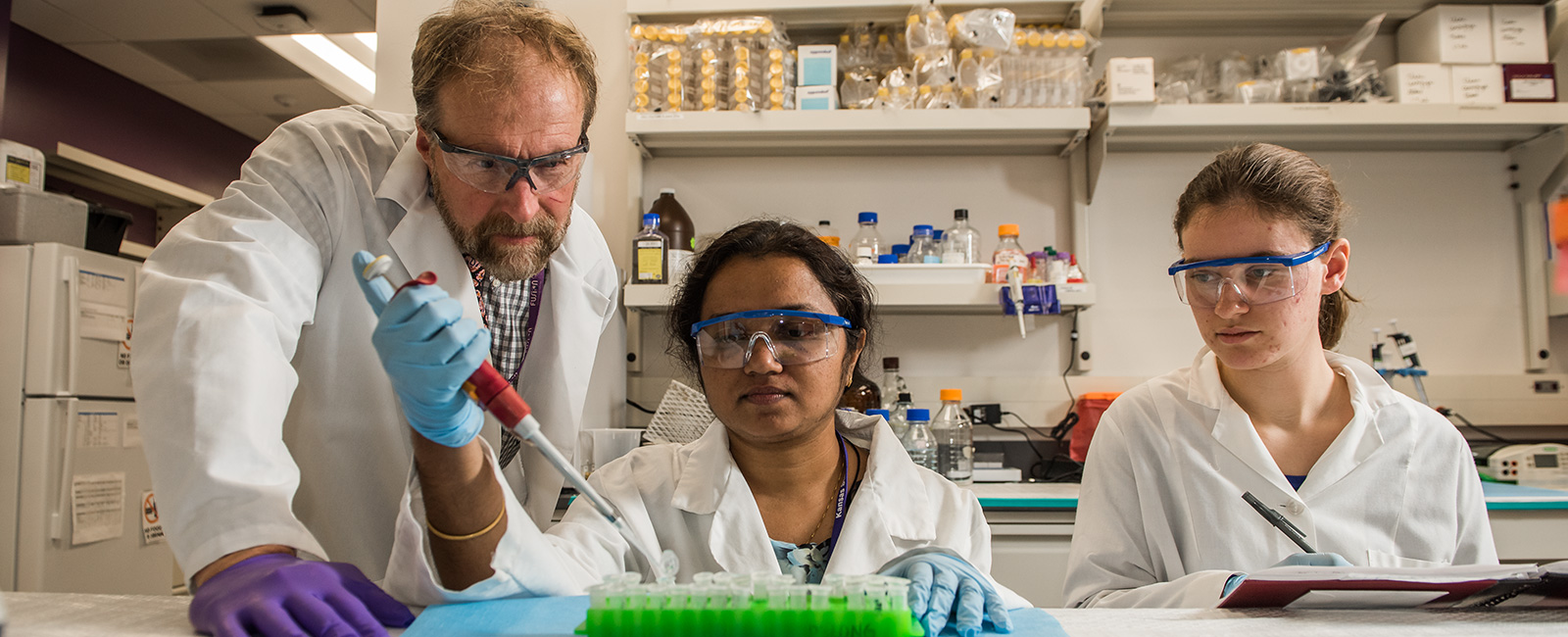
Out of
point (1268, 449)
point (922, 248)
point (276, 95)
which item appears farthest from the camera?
point (276, 95)

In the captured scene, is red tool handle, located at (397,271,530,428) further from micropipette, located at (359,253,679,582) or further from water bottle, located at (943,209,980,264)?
water bottle, located at (943,209,980,264)

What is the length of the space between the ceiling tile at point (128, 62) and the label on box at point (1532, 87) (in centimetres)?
556

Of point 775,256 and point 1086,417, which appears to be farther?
point 1086,417

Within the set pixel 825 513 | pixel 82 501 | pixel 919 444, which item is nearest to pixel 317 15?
pixel 82 501

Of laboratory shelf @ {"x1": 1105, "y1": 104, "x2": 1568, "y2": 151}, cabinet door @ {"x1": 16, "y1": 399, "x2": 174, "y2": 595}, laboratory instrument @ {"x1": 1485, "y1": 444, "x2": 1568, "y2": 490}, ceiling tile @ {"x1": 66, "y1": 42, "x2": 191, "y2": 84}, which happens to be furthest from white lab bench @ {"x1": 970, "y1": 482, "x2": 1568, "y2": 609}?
ceiling tile @ {"x1": 66, "y1": 42, "x2": 191, "y2": 84}

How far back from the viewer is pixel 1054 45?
2.62 meters

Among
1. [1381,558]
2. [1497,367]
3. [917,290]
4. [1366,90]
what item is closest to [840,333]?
[1381,558]

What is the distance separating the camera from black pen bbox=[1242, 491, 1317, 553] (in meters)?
1.25

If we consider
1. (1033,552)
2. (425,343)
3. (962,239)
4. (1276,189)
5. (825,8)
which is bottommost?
(1033,552)

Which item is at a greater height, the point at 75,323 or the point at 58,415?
the point at 75,323

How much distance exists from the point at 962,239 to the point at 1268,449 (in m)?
1.46

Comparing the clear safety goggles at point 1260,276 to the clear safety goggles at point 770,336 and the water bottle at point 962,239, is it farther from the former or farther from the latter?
the water bottle at point 962,239

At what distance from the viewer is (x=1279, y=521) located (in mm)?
1275

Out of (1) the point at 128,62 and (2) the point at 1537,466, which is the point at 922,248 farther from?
(1) the point at 128,62
